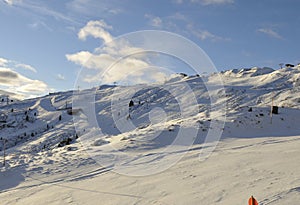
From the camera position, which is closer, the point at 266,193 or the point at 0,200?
the point at 266,193

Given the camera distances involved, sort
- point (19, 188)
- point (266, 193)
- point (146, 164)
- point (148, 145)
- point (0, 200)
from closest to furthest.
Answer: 1. point (266, 193)
2. point (0, 200)
3. point (19, 188)
4. point (146, 164)
5. point (148, 145)

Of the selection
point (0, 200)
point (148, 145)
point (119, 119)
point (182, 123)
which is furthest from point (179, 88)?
point (0, 200)

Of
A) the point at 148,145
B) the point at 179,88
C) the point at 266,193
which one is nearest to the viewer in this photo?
the point at 266,193

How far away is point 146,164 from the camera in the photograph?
1123 cm

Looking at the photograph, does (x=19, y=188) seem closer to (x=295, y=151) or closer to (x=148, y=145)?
(x=148, y=145)

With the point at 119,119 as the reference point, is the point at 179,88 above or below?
above

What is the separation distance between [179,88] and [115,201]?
41.1 metres

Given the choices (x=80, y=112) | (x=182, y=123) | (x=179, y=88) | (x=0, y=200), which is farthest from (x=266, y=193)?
(x=80, y=112)

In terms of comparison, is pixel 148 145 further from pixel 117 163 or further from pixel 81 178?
pixel 81 178

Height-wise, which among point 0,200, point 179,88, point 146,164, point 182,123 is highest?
point 179,88

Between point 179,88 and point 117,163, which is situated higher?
point 179,88

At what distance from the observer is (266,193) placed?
6359 mm

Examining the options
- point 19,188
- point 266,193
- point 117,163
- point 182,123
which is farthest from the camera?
point 182,123

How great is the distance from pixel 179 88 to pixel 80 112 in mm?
17449
